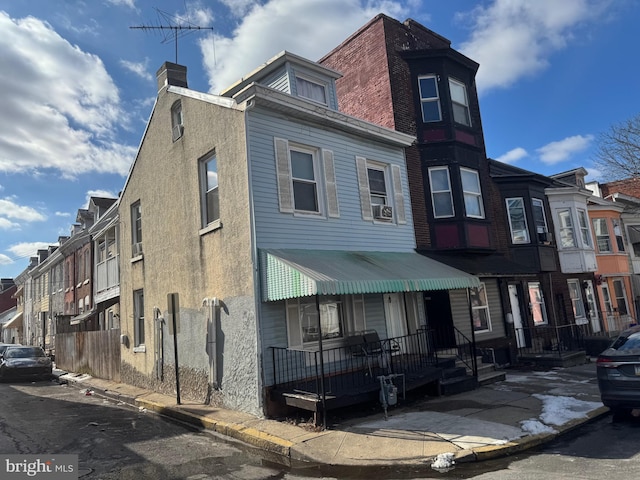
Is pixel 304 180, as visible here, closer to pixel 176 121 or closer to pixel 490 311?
pixel 176 121

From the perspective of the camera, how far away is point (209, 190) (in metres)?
10.9

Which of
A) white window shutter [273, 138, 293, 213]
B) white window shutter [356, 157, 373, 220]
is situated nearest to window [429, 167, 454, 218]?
white window shutter [356, 157, 373, 220]

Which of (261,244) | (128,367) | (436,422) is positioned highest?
(261,244)

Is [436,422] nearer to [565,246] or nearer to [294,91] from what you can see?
[294,91]

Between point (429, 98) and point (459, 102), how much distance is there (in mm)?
1240

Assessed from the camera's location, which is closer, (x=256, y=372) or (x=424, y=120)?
(x=256, y=372)

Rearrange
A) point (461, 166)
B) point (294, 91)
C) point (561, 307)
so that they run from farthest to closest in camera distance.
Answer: point (561, 307), point (461, 166), point (294, 91)

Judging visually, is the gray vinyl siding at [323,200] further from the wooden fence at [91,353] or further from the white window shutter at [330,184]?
the wooden fence at [91,353]

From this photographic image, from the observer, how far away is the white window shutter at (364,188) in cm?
1147

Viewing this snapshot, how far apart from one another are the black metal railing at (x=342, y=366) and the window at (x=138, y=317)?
7.25 m

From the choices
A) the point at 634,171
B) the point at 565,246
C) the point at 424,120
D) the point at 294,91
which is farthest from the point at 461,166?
the point at 634,171

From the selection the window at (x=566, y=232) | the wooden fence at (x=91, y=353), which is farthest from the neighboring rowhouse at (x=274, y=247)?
the window at (x=566, y=232)

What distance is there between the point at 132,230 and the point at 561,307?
54.9ft

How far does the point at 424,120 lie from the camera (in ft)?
47.2
